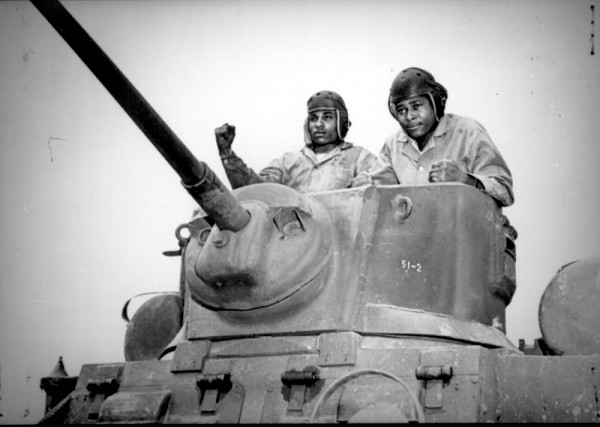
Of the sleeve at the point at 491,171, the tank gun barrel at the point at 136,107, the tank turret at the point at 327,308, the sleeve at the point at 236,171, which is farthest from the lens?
the sleeve at the point at 236,171

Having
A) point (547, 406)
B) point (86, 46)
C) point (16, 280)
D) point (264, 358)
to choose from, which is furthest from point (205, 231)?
point (16, 280)

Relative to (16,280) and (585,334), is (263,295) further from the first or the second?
(16,280)

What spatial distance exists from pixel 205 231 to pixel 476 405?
7.44 feet

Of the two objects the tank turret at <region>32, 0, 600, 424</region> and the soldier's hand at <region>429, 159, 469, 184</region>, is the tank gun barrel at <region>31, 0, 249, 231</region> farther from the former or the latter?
the soldier's hand at <region>429, 159, 469, 184</region>

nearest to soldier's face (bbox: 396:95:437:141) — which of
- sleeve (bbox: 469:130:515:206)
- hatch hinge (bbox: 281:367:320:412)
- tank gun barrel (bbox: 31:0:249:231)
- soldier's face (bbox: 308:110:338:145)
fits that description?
sleeve (bbox: 469:130:515:206)

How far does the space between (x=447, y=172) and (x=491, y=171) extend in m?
0.56

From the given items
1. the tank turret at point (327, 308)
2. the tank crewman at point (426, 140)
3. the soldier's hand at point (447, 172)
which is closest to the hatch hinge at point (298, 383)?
the tank turret at point (327, 308)

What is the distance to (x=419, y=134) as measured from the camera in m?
7.72

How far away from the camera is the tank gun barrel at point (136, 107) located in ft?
20.8

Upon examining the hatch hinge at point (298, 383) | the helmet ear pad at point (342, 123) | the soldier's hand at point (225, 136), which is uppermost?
the helmet ear pad at point (342, 123)

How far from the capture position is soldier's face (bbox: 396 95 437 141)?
7.66 meters

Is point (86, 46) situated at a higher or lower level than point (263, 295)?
higher

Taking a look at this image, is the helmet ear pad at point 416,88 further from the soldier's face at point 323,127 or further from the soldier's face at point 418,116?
the soldier's face at point 323,127

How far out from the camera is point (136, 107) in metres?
6.32
